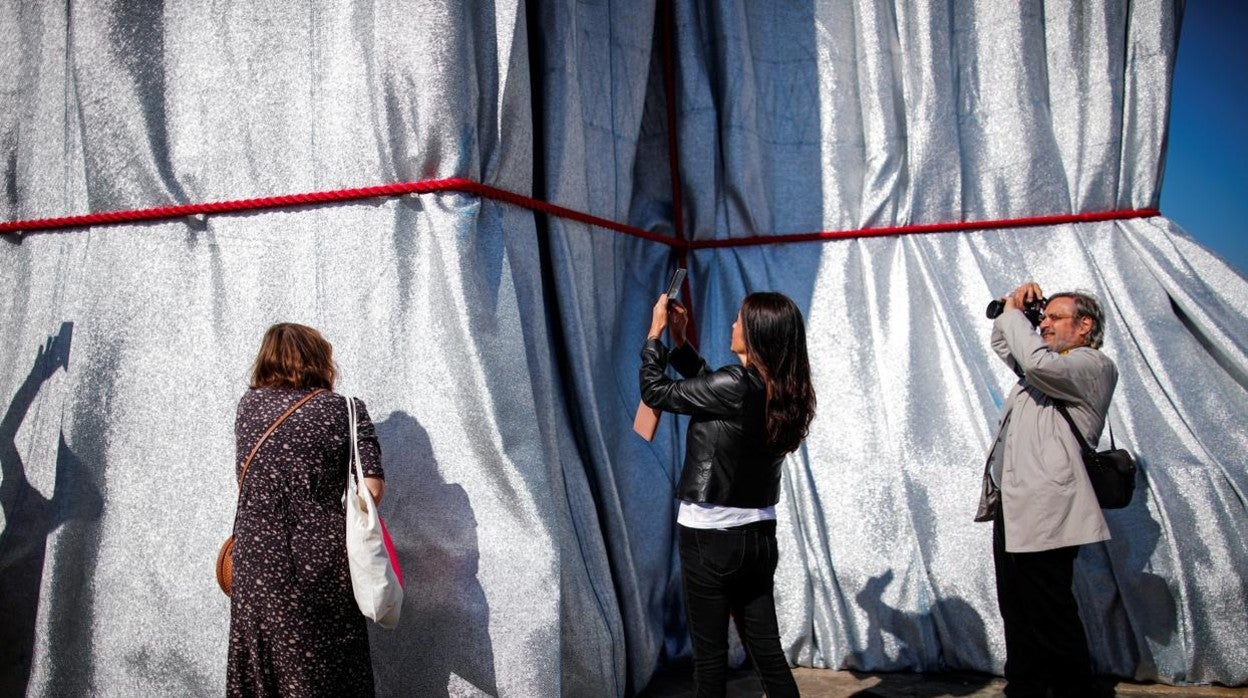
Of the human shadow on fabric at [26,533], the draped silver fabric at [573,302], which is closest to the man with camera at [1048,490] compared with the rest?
the draped silver fabric at [573,302]

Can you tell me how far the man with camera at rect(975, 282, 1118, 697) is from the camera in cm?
260

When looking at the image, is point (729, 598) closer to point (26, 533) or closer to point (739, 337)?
point (739, 337)

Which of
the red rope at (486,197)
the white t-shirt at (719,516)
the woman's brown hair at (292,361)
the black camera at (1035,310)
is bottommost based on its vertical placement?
the white t-shirt at (719,516)

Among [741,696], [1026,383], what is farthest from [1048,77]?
[741,696]

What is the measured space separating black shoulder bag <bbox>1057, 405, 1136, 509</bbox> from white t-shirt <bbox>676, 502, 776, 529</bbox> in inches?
42.7

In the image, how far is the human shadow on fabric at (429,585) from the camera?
249 centimetres

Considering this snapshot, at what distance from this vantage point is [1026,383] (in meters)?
2.80

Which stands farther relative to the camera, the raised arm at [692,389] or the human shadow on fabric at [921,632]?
the human shadow on fabric at [921,632]

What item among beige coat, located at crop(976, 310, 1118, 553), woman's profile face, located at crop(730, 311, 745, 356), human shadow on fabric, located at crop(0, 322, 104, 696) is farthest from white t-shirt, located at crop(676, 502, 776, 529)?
human shadow on fabric, located at crop(0, 322, 104, 696)

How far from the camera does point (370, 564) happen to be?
2104mm

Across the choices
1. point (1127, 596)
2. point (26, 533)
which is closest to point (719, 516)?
point (1127, 596)

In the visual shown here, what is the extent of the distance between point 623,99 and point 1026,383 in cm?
178

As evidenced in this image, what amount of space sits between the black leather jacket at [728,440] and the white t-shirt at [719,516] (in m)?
0.02

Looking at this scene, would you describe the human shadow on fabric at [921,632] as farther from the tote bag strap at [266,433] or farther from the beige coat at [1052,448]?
the tote bag strap at [266,433]
